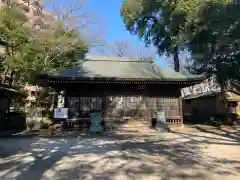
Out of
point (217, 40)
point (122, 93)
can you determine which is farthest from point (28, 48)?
point (217, 40)

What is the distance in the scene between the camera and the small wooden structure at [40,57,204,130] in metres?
15.2

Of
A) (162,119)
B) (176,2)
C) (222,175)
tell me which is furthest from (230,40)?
(222,175)

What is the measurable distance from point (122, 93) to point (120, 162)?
30.9 feet

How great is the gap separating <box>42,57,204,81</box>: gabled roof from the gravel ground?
658 cm

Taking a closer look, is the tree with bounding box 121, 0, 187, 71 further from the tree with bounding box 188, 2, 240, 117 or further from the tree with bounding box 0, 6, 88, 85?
the tree with bounding box 0, 6, 88, 85

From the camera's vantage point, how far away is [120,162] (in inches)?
261

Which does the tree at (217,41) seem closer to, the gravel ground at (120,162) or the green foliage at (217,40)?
the green foliage at (217,40)

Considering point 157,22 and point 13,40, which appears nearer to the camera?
point 13,40

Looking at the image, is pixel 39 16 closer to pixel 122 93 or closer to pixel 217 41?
pixel 122 93

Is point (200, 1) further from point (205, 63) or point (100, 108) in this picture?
point (100, 108)

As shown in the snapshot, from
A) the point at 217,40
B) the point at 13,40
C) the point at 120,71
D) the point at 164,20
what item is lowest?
the point at 120,71

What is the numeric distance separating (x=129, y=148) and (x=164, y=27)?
15859mm

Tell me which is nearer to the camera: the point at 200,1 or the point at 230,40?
the point at 230,40

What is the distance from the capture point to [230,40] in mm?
13789
